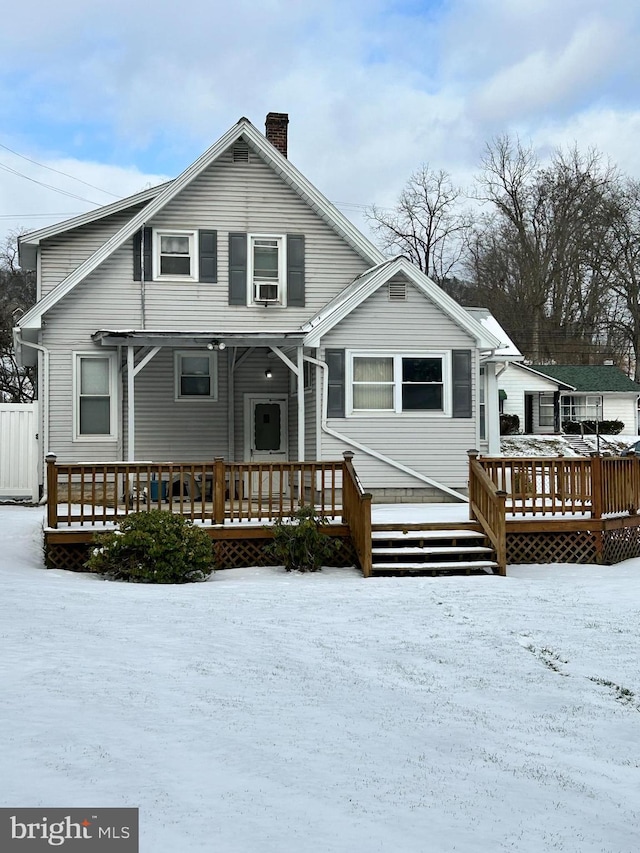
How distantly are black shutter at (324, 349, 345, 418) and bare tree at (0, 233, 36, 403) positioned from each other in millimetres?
23153

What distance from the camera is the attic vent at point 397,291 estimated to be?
17.2m

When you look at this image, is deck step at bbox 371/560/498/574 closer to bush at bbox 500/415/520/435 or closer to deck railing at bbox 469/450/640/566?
deck railing at bbox 469/450/640/566

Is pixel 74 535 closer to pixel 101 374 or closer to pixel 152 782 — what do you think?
pixel 101 374

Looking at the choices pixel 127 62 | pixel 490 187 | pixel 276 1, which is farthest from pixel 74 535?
pixel 490 187

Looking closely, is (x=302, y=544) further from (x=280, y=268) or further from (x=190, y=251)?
(x=190, y=251)

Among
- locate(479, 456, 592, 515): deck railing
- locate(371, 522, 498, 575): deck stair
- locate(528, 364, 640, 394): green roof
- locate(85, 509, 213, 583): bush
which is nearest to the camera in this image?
locate(85, 509, 213, 583): bush

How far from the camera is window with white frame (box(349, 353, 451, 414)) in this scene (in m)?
17.1

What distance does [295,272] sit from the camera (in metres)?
19.0

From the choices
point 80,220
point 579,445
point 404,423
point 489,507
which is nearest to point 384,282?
point 404,423

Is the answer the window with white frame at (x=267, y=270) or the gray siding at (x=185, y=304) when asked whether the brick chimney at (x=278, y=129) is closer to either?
the gray siding at (x=185, y=304)

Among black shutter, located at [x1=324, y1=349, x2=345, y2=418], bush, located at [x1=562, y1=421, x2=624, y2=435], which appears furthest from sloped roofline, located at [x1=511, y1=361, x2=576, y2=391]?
black shutter, located at [x1=324, y1=349, x2=345, y2=418]

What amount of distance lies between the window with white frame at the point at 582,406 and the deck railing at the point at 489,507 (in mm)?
34212

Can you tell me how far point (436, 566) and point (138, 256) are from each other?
9287 mm

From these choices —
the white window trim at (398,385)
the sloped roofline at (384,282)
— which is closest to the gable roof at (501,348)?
the sloped roofline at (384,282)
